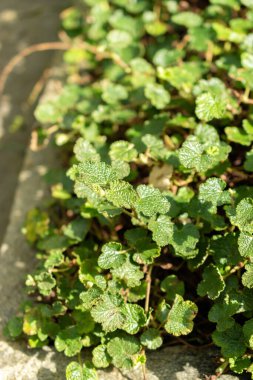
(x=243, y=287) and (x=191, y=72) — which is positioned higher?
(x=191, y=72)

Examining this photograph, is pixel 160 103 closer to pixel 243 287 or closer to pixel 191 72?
pixel 191 72

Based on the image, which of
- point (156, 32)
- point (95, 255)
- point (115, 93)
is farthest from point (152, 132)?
point (156, 32)

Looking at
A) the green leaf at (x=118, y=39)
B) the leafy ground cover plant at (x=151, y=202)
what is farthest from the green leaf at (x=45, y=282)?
the green leaf at (x=118, y=39)

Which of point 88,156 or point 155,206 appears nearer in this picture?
point 155,206

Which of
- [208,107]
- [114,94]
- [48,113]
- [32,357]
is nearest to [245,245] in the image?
[208,107]

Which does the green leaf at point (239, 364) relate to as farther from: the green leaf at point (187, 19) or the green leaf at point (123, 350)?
the green leaf at point (187, 19)

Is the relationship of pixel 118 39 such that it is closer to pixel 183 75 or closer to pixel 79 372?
pixel 183 75
